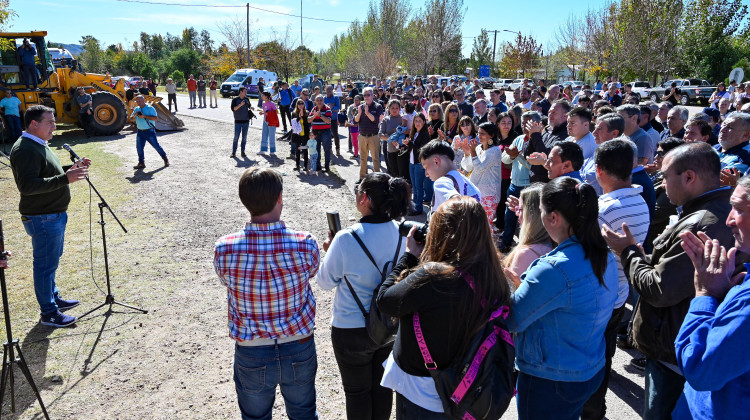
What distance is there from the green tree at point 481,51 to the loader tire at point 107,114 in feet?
159

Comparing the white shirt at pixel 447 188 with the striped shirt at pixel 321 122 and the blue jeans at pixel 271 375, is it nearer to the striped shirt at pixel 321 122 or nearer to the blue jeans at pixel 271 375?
→ the blue jeans at pixel 271 375

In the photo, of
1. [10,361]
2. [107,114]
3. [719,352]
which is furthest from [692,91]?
[10,361]

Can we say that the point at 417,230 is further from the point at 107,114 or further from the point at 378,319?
the point at 107,114

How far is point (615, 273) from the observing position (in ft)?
7.52

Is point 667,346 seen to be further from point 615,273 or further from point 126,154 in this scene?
point 126,154

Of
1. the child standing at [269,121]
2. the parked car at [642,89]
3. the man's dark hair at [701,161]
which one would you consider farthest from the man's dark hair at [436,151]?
the parked car at [642,89]

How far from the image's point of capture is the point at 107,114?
15.6 meters

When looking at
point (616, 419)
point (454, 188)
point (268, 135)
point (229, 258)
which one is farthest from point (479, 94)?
point (229, 258)

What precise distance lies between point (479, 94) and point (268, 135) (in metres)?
5.87

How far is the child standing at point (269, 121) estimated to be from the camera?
1279 cm

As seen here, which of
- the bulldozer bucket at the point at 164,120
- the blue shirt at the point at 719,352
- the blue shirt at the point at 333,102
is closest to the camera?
the blue shirt at the point at 719,352

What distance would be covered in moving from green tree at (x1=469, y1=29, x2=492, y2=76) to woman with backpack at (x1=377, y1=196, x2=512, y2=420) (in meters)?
59.1

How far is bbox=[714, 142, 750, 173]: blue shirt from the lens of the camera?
4.50 metres

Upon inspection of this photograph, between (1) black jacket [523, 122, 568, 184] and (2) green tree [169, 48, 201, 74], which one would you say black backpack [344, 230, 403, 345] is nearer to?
(1) black jacket [523, 122, 568, 184]
